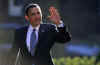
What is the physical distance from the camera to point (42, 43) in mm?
5176

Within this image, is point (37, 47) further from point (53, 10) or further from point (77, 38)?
point (77, 38)

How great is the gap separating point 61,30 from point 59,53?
613 cm

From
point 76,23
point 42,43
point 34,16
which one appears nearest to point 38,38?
point 42,43

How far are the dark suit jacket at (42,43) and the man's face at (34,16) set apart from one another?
118mm

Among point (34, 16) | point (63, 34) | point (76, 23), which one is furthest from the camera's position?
point (76, 23)

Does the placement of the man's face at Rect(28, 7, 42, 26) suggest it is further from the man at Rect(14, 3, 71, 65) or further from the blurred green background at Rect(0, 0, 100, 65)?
the blurred green background at Rect(0, 0, 100, 65)

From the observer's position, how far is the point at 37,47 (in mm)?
5176

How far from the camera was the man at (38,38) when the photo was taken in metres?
5.13

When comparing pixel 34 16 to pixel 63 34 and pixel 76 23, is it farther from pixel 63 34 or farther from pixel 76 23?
pixel 76 23

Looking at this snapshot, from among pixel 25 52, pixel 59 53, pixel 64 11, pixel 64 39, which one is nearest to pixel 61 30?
pixel 64 39

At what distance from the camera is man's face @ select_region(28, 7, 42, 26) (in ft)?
17.0

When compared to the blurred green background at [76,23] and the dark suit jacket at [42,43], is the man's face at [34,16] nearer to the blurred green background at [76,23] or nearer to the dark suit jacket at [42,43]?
the dark suit jacket at [42,43]

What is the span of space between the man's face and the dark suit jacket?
0.39 feet

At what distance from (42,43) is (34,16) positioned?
40 cm
